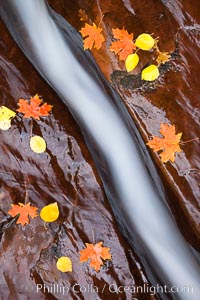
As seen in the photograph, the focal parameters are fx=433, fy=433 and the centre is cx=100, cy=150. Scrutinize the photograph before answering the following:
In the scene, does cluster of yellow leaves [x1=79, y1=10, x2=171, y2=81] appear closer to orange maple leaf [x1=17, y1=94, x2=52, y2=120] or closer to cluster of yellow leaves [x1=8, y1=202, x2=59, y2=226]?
orange maple leaf [x1=17, y1=94, x2=52, y2=120]

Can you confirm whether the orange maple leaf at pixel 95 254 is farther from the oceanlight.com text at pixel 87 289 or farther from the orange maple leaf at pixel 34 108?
the orange maple leaf at pixel 34 108

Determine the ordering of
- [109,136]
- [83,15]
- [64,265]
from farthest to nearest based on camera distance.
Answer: [109,136] < [83,15] < [64,265]

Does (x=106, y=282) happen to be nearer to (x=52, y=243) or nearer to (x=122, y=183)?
(x=52, y=243)

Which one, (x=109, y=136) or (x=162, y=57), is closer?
(x=162, y=57)

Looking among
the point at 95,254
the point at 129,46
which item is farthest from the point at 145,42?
the point at 95,254

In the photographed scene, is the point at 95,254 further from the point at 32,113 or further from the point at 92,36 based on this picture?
the point at 92,36

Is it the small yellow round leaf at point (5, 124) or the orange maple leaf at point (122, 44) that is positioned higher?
the orange maple leaf at point (122, 44)

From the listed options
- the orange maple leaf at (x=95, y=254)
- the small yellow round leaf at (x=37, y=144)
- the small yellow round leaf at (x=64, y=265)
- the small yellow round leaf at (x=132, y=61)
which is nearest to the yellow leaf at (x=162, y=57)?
the small yellow round leaf at (x=132, y=61)
